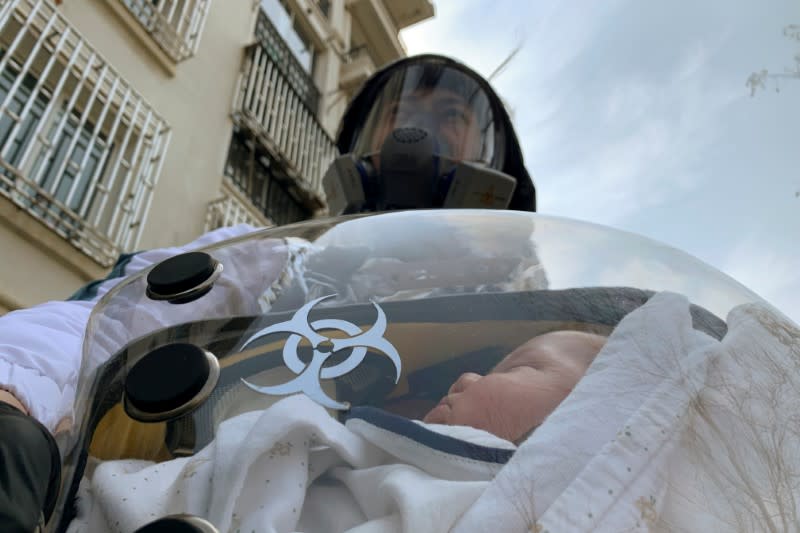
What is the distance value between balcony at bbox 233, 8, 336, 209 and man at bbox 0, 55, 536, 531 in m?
2.13

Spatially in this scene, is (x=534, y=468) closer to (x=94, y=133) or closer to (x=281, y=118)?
(x=94, y=133)

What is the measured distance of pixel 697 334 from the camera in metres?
0.44

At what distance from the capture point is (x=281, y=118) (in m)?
4.14

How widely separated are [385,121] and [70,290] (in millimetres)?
1483

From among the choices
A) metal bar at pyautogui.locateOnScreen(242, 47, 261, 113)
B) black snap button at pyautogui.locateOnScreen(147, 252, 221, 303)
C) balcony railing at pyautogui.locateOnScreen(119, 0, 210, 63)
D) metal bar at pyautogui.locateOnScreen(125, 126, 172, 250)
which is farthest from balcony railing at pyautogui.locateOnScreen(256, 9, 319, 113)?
black snap button at pyautogui.locateOnScreen(147, 252, 221, 303)

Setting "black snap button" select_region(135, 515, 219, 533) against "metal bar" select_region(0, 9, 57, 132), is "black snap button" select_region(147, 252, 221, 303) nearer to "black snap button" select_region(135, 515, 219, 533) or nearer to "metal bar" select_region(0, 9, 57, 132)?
"black snap button" select_region(135, 515, 219, 533)

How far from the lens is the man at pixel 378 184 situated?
18.5 inches

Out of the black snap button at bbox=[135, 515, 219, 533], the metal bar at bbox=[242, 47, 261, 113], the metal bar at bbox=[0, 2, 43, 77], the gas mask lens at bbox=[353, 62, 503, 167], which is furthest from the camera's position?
the metal bar at bbox=[242, 47, 261, 113]

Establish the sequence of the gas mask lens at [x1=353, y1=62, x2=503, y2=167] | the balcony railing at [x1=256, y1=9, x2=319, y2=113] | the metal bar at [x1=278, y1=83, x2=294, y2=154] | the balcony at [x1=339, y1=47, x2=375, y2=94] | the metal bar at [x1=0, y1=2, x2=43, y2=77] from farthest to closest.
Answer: the balcony at [x1=339, y1=47, x2=375, y2=94] → the balcony railing at [x1=256, y1=9, x2=319, y2=113] → the metal bar at [x1=278, y1=83, x2=294, y2=154] → the metal bar at [x1=0, y1=2, x2=43, y2=77] → the gas mask lens at [x1=353, y1=62, x2=503, y2=167]

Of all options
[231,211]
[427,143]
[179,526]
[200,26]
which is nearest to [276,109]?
[200,26]

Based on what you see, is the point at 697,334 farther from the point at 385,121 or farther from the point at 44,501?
the point at 385,121

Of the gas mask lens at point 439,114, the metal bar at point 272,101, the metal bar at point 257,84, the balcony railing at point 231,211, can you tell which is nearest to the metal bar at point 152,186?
the balcony railing at point 231,211

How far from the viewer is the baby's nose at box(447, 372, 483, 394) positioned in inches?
16.2

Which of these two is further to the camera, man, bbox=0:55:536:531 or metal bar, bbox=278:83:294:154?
metal bar, bbox=278:83:294:154
